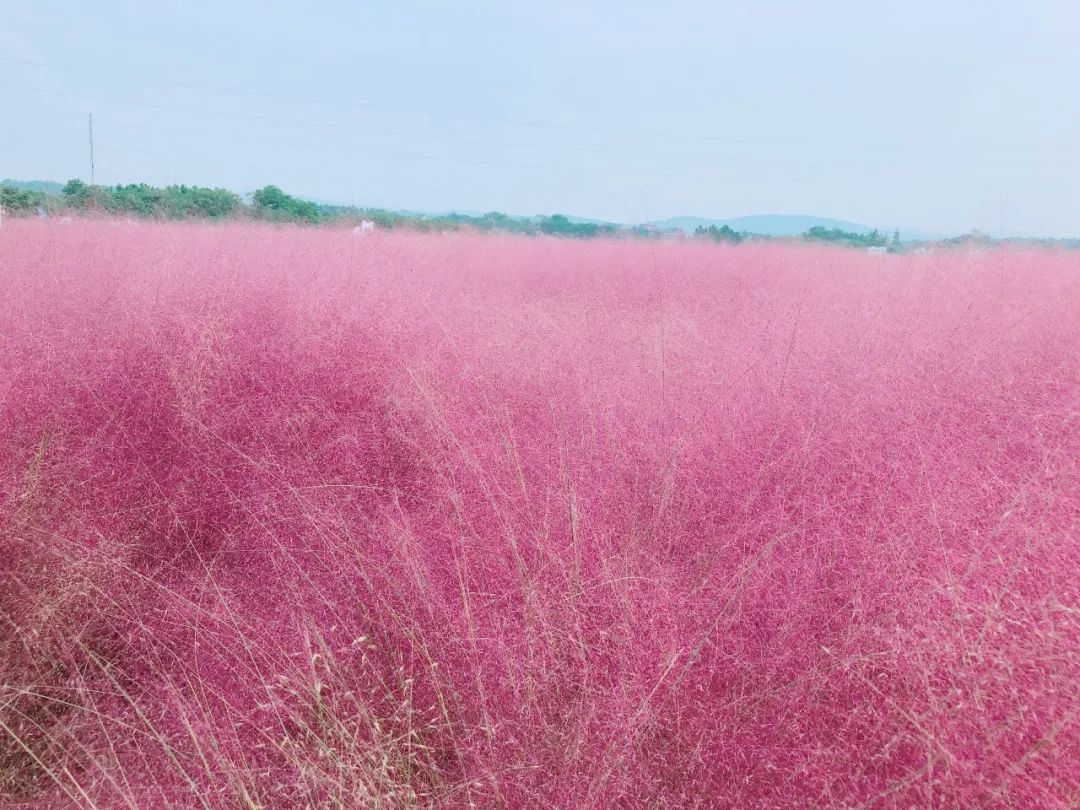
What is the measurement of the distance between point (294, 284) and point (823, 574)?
297 cm

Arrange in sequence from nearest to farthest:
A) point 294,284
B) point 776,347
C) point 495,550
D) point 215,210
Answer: point 495,550 → point 776,347 → point 294,284 → point 215,210

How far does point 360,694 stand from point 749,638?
83 centimetres

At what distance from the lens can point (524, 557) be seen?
1.55 metres

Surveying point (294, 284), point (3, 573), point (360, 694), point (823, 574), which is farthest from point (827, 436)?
point (294, 284)

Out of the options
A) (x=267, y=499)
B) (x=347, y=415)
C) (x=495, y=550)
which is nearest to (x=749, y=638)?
(x=495, y=550)

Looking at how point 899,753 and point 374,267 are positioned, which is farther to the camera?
point 374,267

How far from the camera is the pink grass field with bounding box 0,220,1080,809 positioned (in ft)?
3.44

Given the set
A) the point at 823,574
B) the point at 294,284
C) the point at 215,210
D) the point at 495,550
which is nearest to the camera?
the point at 823,574

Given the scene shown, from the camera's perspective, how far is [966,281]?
3.86 m

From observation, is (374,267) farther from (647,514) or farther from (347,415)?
(647,514)

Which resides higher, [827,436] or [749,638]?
[827,436]

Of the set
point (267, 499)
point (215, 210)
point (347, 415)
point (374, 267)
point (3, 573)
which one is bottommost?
point (3, 573)

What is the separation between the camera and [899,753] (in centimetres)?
97

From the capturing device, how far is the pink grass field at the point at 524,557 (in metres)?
1.05
